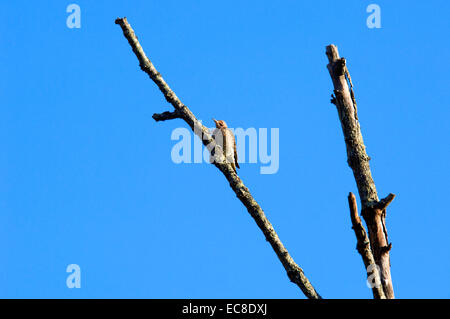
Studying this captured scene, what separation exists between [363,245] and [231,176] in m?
1.51

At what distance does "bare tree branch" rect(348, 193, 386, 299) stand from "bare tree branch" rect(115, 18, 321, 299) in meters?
0.51

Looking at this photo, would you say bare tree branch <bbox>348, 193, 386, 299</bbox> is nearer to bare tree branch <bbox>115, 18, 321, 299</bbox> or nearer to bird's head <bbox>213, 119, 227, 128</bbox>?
bare tree branch <bbox>115, 18, 321, 299</bbox>

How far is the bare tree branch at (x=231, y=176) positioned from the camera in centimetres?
523

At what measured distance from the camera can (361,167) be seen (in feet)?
17.8

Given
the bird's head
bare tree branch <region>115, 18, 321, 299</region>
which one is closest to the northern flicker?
the bird's head

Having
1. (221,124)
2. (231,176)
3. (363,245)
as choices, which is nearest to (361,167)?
(363,245)

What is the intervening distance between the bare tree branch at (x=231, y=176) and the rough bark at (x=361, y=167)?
658mm

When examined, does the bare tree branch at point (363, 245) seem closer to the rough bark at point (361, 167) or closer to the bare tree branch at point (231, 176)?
the rough bark at point (361, 167)

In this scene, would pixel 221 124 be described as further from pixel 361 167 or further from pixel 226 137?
pixel 361 167

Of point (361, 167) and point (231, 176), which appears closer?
point (361, 167)

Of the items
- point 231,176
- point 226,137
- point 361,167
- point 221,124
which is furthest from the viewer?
point 221,124
